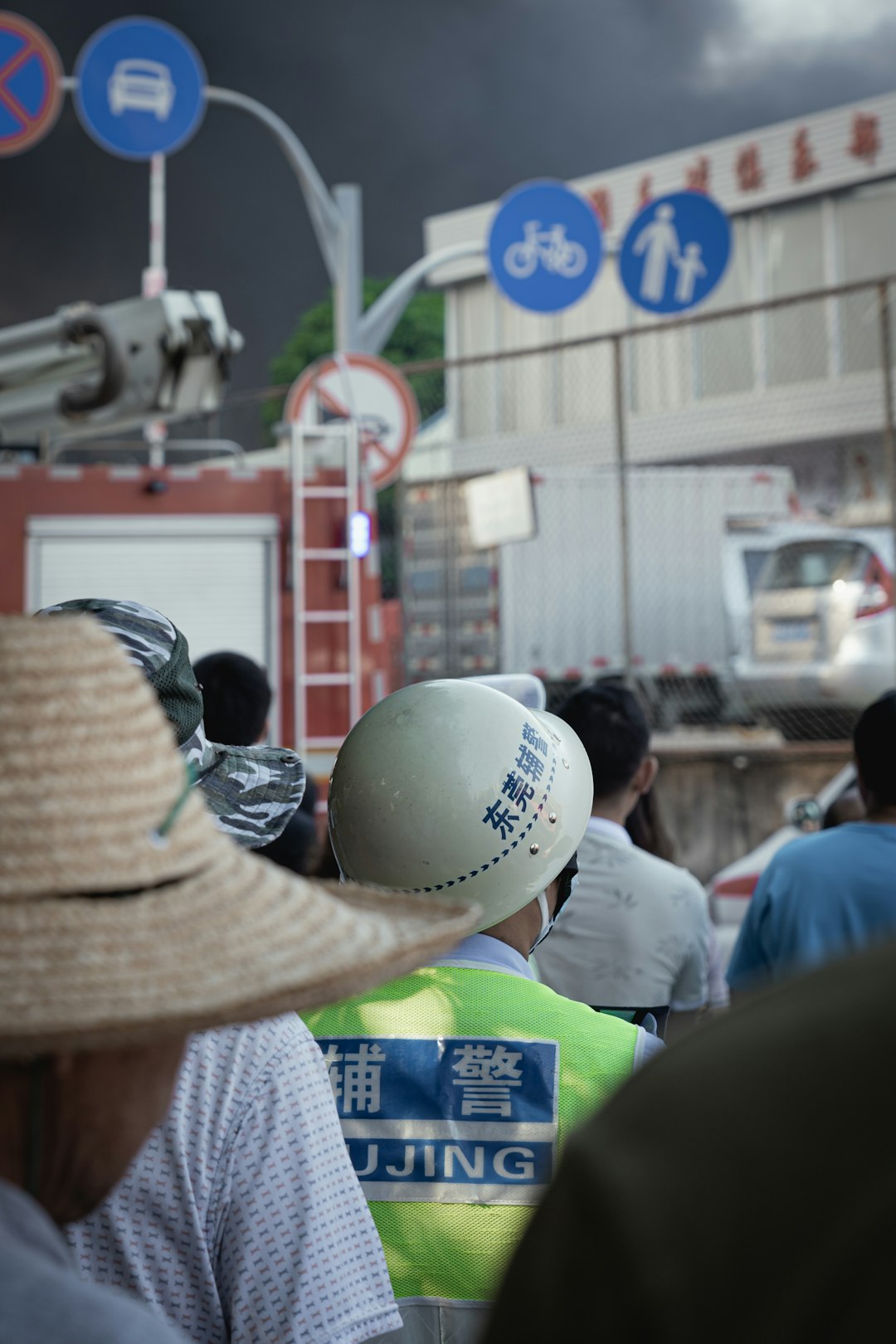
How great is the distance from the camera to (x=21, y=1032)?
900mm

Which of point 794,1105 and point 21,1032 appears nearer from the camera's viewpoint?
point 794,1105

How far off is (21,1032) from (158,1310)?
0.78 meters

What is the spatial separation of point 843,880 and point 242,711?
71.8 inches

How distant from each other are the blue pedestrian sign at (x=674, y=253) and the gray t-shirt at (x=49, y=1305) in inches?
474

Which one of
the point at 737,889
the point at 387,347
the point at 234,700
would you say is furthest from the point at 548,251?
the point at 387,347

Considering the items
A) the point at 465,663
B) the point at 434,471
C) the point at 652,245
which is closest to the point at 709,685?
the point at 465,663

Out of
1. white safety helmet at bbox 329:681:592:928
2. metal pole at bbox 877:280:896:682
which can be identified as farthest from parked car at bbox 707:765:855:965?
white safety helmet at bbox 329:681:592:928

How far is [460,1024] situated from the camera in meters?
2.00

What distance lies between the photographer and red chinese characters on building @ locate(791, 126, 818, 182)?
2450 cm

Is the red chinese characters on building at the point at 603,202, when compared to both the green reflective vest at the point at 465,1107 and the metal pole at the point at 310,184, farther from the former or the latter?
the green reflective vest at the point at 465,1107

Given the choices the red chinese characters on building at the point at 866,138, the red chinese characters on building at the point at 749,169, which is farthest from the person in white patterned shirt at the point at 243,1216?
the red chinese characters on building at the point at 749,169

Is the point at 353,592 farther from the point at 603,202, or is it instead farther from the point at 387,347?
the point at 387,347

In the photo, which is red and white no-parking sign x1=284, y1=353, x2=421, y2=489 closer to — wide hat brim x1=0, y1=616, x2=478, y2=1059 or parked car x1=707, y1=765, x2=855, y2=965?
parked car x1=707, y1=765, x2=855, y2=965

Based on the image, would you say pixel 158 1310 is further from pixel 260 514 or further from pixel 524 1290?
pixel 260 514
